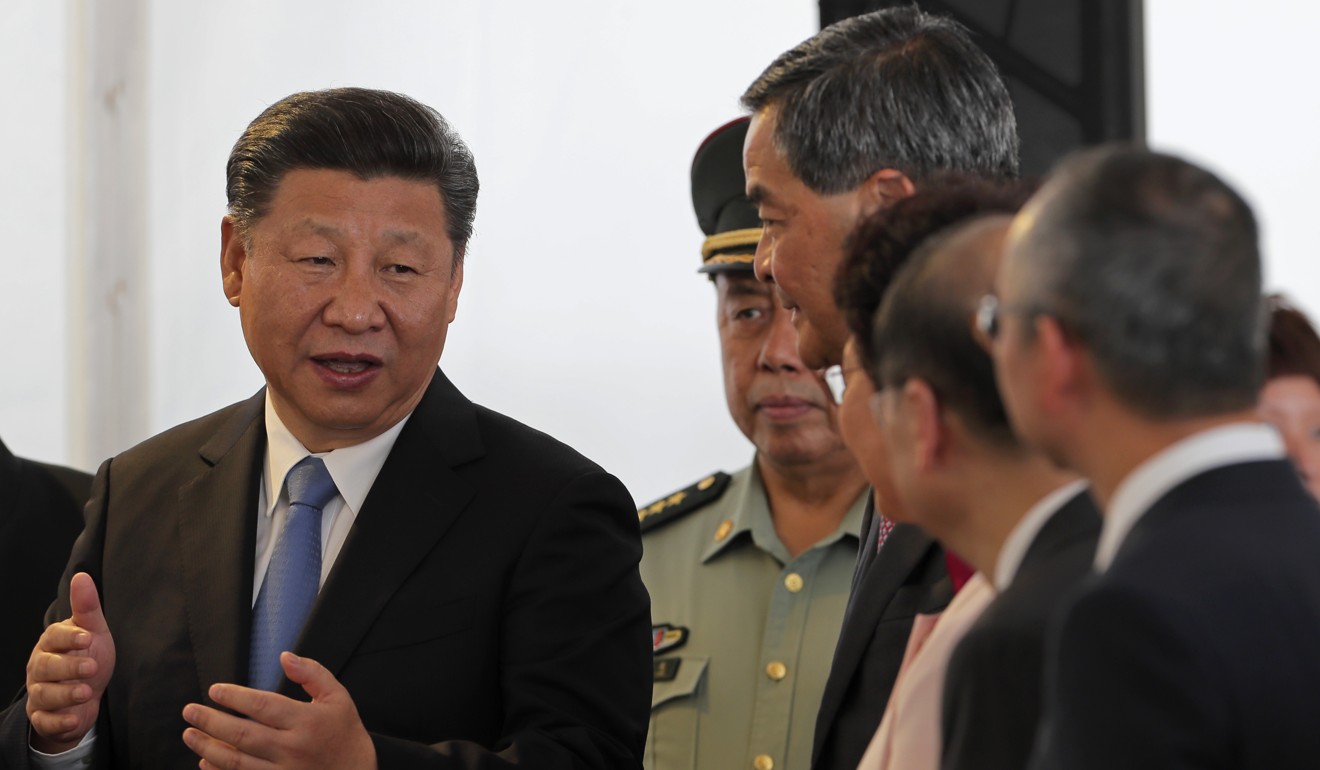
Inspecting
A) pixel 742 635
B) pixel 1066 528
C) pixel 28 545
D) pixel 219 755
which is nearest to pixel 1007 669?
pixel 1066 528

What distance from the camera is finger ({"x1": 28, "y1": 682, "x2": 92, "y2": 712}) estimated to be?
1.78 meters

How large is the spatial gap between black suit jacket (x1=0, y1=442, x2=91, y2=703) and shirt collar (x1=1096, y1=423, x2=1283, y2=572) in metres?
1.98

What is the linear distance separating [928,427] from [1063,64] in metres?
2.10

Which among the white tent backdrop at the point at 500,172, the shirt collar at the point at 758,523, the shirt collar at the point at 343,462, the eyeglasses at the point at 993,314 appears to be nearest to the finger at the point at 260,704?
the shirt collar at the point at 343,462

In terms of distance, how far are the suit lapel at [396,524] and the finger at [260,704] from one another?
0.20 meters

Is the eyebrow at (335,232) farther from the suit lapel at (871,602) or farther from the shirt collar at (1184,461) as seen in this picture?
the shirt collar at (1184,461)

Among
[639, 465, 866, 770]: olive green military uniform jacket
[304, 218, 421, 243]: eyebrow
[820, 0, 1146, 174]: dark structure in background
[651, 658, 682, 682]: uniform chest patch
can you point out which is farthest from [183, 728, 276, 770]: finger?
[820, 0, 1146, 174]: dark structure in background

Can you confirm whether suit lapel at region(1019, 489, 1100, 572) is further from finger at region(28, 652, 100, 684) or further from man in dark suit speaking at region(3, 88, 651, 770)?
finger at region(28, 652, 100, 684)

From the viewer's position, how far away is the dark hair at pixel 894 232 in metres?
1.27

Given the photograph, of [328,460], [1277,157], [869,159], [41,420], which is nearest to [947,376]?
[869,159]

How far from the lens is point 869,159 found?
1.70 m

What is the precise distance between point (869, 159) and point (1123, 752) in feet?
3.14

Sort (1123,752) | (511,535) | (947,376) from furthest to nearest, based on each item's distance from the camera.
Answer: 1. (511,535)
2. (947,376)
3. (1123,752)

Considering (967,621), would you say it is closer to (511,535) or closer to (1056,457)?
(1056,457)
